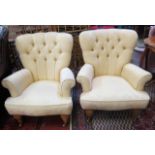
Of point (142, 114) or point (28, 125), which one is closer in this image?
point (28, 125)

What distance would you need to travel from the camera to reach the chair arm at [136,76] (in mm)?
1762

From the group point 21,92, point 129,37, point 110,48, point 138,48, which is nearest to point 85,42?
point 110,48

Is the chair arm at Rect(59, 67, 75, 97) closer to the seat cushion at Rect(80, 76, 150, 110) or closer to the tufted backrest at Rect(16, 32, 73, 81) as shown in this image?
the seat cushion at Rect(80, 76, 150, 110)

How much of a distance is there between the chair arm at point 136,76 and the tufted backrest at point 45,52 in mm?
661

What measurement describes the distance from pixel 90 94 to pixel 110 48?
2.20 feet

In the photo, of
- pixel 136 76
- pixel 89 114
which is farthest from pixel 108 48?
pixel 89 114

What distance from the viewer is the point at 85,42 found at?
203 cm

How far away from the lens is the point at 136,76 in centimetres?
183

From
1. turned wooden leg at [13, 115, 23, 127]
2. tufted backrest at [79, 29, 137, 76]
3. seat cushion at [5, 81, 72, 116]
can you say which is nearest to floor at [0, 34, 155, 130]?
turned wooden leg at [13, 115, 23, 127]

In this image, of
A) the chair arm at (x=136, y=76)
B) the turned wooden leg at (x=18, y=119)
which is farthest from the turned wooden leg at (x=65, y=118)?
the chair arm at (x=136, y=76)

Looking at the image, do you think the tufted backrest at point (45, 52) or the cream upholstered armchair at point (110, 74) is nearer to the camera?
the cream upholstered armchair at point (110, 74)

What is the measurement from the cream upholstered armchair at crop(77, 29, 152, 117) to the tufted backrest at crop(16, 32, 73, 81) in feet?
0.67

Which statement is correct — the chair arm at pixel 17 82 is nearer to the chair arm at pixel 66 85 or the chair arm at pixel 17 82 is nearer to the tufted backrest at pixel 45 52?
the tufted backrest at pixel 45 52

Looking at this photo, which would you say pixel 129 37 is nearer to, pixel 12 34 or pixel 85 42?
pixel 85 42
